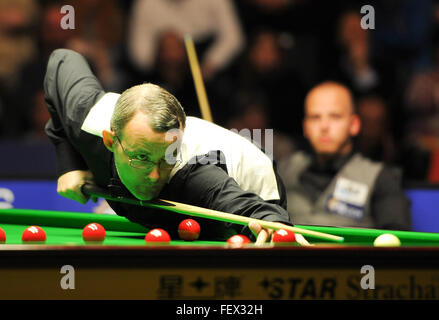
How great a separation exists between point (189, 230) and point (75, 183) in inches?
26.8

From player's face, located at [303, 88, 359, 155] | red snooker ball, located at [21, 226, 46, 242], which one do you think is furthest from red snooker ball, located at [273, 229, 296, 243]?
player's face, located at [303, 88, 359, 155]

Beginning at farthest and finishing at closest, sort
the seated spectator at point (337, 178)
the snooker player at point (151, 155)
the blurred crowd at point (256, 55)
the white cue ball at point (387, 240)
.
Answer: the blurred crowd at point (256, 55)
the seated spectator at point (337, 178)
the snooker player at point (151, 155)
the white cue ball at point (387, 240)

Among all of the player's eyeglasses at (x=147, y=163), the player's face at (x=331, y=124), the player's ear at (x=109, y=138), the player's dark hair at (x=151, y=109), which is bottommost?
the player's eyeglasses at (x=147, y=163)

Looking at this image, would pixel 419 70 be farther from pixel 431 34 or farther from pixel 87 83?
pixel 87 83

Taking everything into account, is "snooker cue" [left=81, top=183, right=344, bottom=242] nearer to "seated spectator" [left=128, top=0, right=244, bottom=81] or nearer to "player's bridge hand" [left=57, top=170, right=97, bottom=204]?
"player's bridge hand" [left=57, top=170, right=97, bottom=204]

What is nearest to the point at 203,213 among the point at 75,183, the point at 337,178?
the point at 75,183

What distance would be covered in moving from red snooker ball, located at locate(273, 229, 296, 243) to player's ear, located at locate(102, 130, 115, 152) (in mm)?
704

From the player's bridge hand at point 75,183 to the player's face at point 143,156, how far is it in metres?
0.49

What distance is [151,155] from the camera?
262cm

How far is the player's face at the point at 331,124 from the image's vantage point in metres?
4.43

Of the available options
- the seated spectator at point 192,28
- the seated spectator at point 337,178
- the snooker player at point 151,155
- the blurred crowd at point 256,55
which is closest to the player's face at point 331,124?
the seated spectator at point 337,178

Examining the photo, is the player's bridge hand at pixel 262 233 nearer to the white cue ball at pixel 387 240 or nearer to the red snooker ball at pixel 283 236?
the red snooker ball at pixel 283 236

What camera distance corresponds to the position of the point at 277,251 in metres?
2.13

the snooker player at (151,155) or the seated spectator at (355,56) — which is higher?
the seated spectator at (355,56)
